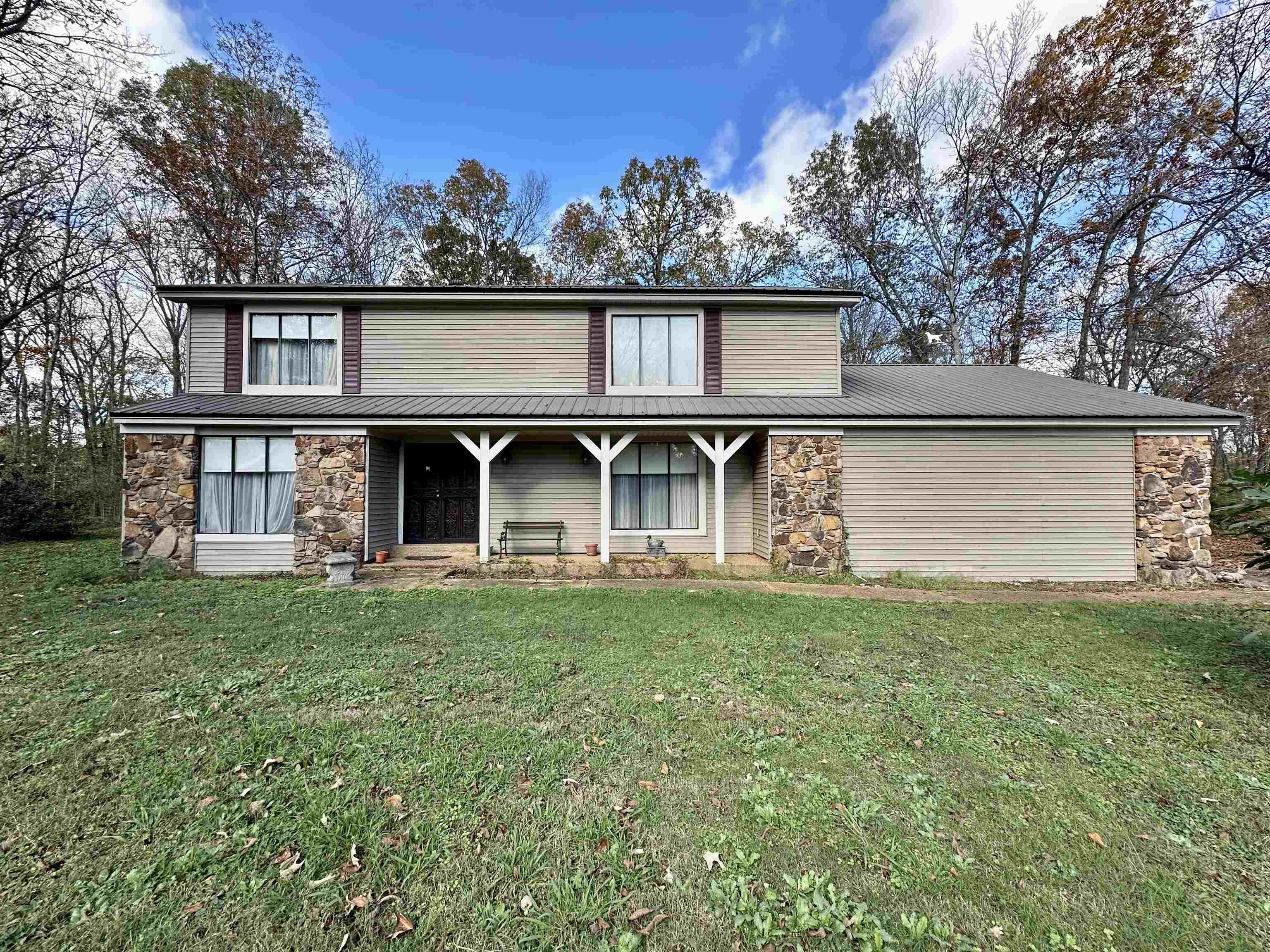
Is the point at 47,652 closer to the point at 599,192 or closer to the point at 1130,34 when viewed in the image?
the point at 599,192

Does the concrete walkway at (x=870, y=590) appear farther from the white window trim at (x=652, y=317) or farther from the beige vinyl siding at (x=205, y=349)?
the beige vinyl siding at (x=205, y=349)

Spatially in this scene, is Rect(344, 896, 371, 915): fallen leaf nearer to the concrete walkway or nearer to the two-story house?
the concrete walkway

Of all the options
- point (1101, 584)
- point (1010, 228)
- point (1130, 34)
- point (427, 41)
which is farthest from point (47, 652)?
point (1130, 34)

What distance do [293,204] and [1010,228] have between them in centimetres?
2493

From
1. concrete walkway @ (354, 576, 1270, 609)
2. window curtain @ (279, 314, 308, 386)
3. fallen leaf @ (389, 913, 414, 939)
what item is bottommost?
fallen leaf @ (389, 913, 414, 939)

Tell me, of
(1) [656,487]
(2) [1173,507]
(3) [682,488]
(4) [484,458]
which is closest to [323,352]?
(4) [484,458]

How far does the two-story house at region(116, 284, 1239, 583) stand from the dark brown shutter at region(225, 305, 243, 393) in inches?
1.6

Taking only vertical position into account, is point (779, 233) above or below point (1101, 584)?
above

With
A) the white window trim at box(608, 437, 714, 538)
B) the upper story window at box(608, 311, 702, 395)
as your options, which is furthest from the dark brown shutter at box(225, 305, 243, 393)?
the white window trim at box(608, 437, 714, 538)

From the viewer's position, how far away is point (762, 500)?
30.3 feet

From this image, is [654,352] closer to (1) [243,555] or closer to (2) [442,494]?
(2) [442,494]

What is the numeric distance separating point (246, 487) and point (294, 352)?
290cm

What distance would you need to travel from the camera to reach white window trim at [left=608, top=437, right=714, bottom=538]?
975 centimetres

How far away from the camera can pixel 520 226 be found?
1972 cm
